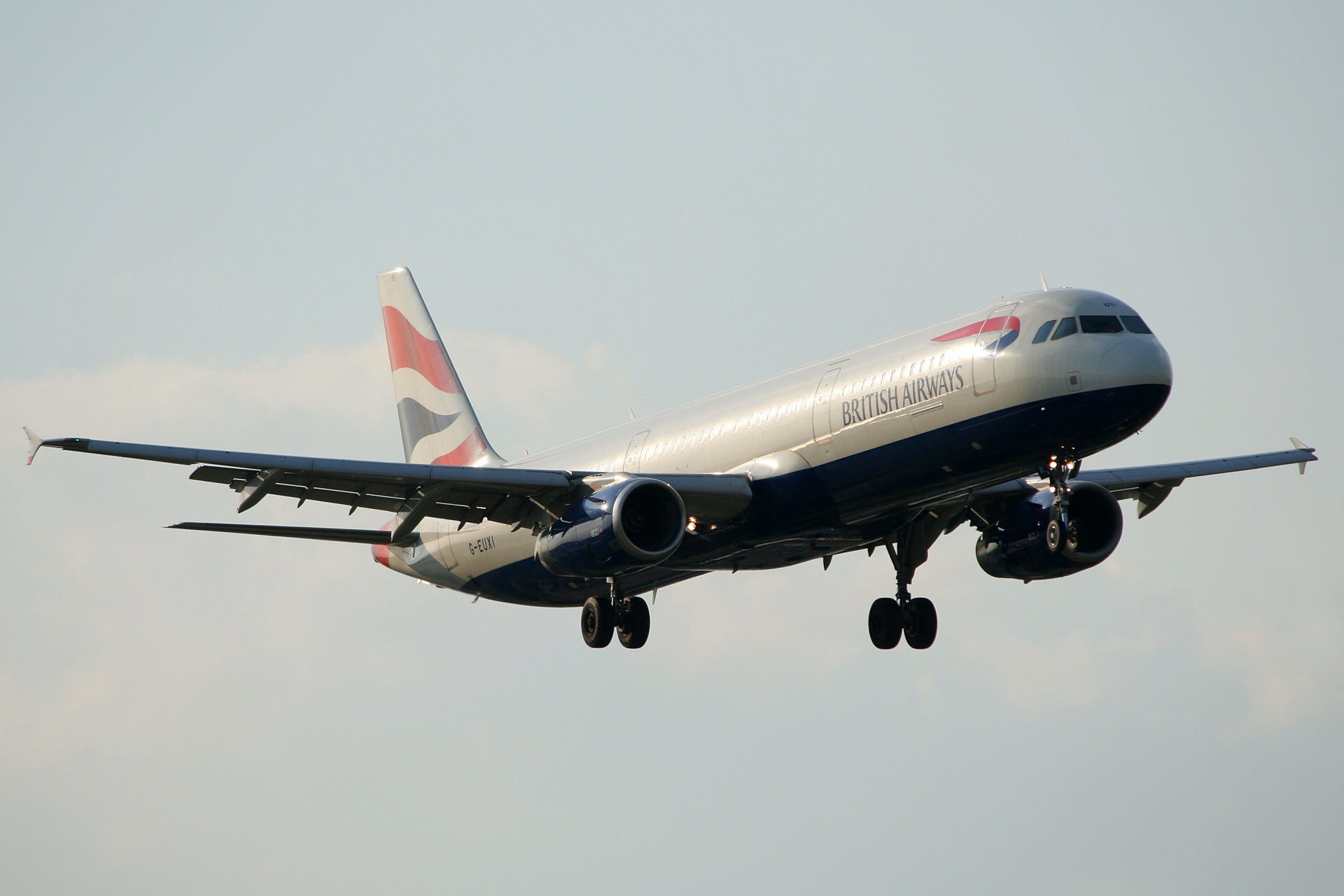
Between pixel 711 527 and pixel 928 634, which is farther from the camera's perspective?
pixel 928 634

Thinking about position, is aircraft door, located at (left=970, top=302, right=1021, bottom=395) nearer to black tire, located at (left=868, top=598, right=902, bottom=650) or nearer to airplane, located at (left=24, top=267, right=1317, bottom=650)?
airplane, located at (left=24, top=267, right=1317, bottom=650)

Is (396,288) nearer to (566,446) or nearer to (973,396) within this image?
(566,446)

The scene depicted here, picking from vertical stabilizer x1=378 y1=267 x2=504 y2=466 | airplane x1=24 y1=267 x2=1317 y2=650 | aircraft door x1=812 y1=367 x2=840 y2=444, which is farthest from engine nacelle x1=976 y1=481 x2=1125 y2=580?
vertical stabilizer x1=378 y1=267 x2=504 y2=466

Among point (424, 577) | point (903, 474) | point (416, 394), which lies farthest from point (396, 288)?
point (903, 474)

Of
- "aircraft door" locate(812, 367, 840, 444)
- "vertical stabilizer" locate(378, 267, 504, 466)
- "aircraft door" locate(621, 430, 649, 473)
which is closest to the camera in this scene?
"aircraft door" locate(812, 367, 840, 444)

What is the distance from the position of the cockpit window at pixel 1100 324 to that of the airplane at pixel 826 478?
35 millimetres

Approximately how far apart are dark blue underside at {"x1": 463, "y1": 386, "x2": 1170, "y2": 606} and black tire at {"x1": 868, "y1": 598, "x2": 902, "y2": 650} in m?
2.22

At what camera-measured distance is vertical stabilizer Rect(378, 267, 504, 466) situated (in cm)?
4000

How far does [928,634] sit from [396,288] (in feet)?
62.9

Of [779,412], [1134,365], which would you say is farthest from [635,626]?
[1134,365]

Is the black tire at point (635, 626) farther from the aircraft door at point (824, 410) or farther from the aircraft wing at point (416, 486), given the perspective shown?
the aircraft door at point (824, 410)

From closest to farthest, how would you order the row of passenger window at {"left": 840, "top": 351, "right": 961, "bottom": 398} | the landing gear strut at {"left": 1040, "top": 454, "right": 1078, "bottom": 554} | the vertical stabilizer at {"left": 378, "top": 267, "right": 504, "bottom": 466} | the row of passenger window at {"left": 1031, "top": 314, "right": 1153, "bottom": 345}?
the row of passenger window at {"left": 1031, "top": 314, "right": 1153, "bottom": 345} → the landing gear strut at {"left": 1040, "top": 454, "right": 1078, "bottom": 554} → the row of passenger window at {"left": 840, "top": 351, "right": 961, "bottom": 398} → the vertical stabilizer at {"left": 378, "top": 267, "right": 504, "bottom": 466}

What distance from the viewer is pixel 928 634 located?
33.1 m

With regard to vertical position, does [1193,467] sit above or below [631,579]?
above
